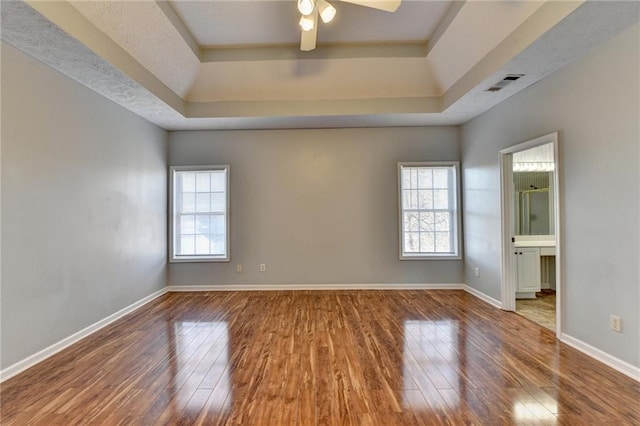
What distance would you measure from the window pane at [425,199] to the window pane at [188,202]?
13.0 ft

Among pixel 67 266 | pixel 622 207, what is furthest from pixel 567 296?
pixel 67 266

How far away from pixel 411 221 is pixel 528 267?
1.80m

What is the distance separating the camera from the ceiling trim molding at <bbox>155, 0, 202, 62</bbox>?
3.04m

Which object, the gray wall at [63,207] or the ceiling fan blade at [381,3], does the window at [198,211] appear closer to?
the gray wall at [63,207]

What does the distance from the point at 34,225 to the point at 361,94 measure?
13.2ft

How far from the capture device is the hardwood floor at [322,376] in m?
1.96

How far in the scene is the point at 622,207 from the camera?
8.10 ft

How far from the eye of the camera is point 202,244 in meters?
5.29

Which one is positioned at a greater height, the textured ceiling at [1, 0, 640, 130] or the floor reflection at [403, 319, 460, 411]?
the textured ceiling at [1, 0, 640, 130]

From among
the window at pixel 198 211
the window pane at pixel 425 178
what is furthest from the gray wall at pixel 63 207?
the window pane at pixel 425 178

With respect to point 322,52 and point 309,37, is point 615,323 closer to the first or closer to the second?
point 309,37

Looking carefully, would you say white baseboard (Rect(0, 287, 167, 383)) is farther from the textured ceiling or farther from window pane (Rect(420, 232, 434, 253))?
window pane (Rect(420, 232, 434, 253))

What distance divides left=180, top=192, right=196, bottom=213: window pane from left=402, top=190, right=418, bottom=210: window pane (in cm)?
370

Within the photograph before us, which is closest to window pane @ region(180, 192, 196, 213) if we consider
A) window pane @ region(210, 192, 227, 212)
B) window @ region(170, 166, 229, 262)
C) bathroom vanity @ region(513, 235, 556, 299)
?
window @ region(170, 166, 229, 262)
